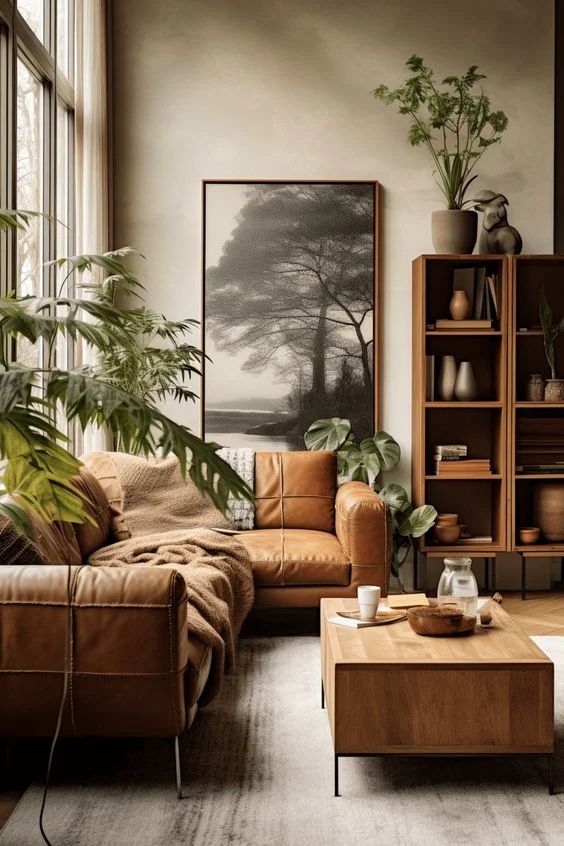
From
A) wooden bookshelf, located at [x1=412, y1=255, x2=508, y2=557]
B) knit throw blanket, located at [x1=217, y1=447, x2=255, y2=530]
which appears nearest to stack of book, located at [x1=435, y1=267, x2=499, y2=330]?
wooden bookshelf, located at [x1=412, y1=255, x2=508, y2=557]

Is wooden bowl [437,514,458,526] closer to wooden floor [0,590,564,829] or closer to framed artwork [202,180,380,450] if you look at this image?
wooden floor [0,590,564,829]

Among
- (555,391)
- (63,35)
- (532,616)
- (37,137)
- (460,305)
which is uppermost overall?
(63,35)

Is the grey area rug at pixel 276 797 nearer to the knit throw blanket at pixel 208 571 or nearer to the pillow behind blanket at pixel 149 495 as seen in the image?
the knit throw blanket at pixel 208 571

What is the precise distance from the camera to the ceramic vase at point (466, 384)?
4.72m

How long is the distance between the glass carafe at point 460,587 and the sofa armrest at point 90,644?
36.0 inches

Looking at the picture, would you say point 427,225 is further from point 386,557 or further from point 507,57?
point 386,557

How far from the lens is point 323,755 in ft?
8.45

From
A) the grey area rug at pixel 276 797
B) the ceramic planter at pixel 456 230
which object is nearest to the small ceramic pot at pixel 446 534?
the ceramic planter at pixel 456 230

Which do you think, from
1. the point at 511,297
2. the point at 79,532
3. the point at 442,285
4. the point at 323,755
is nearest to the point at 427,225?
the point at 442,285

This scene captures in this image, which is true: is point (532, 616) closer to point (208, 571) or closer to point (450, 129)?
point (208, 571)

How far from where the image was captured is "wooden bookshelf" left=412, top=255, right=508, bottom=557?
468 cm

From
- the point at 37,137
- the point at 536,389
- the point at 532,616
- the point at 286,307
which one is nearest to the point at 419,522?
the point at 532,616

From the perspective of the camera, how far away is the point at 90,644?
2.16 m

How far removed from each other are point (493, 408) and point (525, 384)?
0.22 meters
